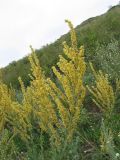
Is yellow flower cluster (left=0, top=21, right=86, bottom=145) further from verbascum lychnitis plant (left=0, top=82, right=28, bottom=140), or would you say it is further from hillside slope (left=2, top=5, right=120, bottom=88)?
hillside slope (left=2, top=5, right=120, bottom=88)

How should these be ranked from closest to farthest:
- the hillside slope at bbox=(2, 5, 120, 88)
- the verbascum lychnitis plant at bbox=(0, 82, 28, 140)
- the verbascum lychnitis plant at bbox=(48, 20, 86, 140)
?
the verbascum lychnitis plant at bbox=(48, 20, 86, 140) < the verbascum lychnitis plant at bbox=(0, 82, 28, 140) < the hillside slope at bbox=(2, 5, 120, 88)

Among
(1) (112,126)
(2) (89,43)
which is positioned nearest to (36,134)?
(1) (112,126)

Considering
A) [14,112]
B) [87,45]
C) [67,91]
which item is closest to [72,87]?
[67,91]

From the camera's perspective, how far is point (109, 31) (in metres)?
12.6

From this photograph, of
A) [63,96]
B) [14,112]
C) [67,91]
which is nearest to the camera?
[67,91]

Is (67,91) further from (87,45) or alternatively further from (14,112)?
(87,45)

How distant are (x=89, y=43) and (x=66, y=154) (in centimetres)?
701

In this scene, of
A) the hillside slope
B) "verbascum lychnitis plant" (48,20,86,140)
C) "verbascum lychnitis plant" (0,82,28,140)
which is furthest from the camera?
the hillside slope

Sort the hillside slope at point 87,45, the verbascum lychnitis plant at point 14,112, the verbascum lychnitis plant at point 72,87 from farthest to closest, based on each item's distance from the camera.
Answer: the hillside slope at point 87,45 → the verbascum lychnitis plant at point 14,112 → the verbascum lychnitis plant at point 72,87

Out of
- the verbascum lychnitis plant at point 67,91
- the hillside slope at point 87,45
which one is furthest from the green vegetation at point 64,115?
the hillside slope at point 87,45

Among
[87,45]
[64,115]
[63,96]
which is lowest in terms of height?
[87,45]

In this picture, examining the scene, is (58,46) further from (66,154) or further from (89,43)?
(66,154)

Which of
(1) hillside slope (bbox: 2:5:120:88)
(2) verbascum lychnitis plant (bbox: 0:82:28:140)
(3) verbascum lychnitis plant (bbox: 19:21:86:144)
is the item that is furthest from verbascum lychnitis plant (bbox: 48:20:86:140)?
(1) hillside slope (bbox: 2:5:120:88)

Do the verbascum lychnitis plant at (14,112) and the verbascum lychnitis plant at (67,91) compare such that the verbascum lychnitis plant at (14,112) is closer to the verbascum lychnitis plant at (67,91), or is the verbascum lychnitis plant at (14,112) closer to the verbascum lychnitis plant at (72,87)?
the verbascum lychnitis plant at (67,91)
